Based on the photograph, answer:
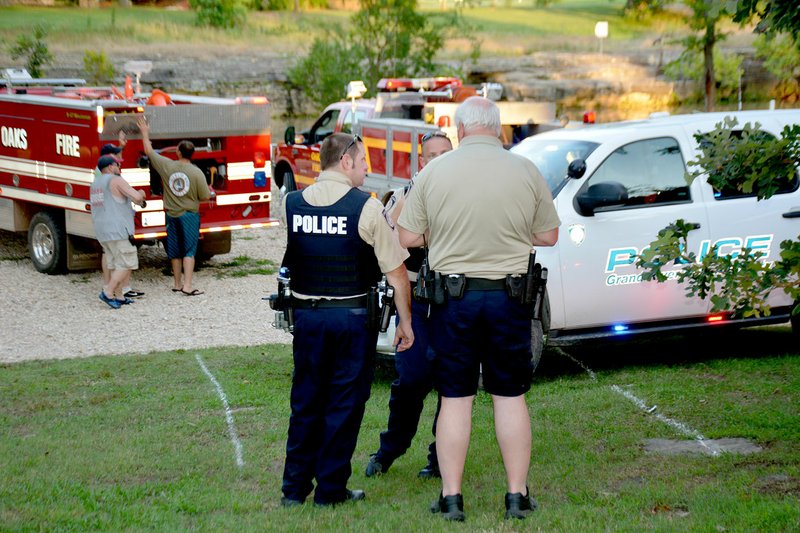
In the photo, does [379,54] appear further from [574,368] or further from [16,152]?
[574,368]

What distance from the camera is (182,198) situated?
12844 mm

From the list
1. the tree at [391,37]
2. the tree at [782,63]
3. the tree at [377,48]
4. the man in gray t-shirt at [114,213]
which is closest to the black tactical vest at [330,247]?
the man in gray t-shirt at [114,213]

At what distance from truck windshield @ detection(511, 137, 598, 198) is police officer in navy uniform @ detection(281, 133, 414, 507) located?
3.21 metres

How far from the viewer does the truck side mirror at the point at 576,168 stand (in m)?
8.12

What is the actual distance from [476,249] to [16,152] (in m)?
10.6

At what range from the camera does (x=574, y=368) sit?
886 cm

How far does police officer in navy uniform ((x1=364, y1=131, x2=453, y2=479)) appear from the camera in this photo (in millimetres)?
5652

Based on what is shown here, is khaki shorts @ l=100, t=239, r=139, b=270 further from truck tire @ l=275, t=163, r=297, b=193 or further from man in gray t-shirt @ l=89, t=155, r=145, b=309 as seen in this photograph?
truck tire @ l=275, t=163, r=297, b=193

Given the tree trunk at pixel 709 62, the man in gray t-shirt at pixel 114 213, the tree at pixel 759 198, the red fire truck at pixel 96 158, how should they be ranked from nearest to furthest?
1. the tree at pixel 759 198
2. the man in gray t-shirt at pixel 114 213
3. the red fire truck at pixel 96 158
4. the tree trunk at pixel 709 62

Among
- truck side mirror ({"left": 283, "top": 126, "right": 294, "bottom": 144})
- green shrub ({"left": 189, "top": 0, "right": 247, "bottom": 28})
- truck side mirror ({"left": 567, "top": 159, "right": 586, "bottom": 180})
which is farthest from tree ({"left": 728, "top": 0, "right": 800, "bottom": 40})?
green shrub ({"left": 189, "top": 0, "right": 247, "bottom": 28})

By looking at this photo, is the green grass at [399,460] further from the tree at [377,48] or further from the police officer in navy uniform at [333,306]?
the tree at [377,48]

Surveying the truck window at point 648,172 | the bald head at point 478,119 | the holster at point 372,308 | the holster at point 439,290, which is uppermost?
the bald head at point 478,119

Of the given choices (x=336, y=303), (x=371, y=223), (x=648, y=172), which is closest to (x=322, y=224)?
(x=371, y=223)

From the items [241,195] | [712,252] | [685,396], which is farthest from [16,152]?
[712,252]
